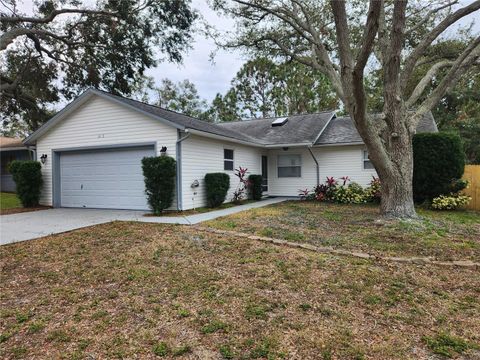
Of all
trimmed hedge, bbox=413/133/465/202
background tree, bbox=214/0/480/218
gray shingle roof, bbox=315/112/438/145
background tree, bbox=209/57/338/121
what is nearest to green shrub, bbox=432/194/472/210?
trimmed hedge, bbox=413/133/465/202

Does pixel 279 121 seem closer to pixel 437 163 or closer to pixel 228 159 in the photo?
pixel 228 159

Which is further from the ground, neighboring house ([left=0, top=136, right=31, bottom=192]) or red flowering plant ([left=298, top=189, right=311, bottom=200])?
neighboring house ([left=0, top=136, right=31, bottom=192])

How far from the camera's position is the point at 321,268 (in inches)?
173

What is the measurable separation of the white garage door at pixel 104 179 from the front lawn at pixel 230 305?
5140mm

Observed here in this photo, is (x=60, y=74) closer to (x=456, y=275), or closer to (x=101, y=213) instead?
(x=101, y=213)

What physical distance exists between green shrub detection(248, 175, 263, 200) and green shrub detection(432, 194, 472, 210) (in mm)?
6628

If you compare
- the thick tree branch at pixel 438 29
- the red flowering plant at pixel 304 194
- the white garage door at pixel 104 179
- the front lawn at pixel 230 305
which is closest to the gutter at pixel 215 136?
the white garage door at pixel 104 179

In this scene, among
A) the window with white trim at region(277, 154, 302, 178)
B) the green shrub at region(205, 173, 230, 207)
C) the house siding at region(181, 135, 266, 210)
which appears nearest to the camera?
the house siding at region(181, 135, 266, 210)

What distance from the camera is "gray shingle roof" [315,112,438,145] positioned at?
13.3 metres

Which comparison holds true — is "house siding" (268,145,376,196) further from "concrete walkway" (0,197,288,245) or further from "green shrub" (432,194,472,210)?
"concrete walkway" (0,197,288,245)

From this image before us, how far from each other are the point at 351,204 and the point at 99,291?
1032 centimetres

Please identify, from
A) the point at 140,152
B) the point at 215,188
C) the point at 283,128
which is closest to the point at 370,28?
the point at 215,188

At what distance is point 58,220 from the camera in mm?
8602

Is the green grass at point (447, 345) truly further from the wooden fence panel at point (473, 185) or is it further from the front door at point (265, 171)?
the front door at point (265, 171)
